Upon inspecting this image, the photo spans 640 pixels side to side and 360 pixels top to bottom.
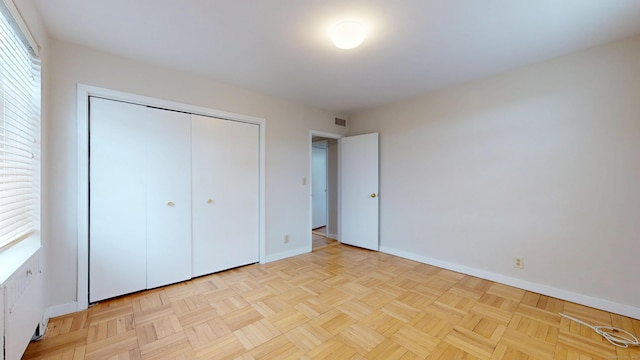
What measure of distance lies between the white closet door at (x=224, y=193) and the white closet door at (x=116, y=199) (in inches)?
20.1

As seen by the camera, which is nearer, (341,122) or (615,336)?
(615,336)

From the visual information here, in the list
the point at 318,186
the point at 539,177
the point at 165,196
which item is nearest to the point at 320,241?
the point at 318,186

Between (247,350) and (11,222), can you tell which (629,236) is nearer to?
(247,350)

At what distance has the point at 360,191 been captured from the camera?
416 centimetres

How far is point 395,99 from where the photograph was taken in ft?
12.0

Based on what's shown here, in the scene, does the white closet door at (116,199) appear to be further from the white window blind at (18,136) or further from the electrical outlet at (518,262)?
the electrical outlet at (518,262)

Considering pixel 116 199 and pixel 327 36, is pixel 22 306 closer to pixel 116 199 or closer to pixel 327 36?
pixel 116 199

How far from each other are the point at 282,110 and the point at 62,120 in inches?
89.7

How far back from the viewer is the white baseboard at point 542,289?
2119 mm

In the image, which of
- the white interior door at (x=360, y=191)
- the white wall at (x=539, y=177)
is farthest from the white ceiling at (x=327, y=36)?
the white interior door at (x=360, y=191)

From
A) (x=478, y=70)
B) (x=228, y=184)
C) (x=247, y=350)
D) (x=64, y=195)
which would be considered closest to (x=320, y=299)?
(x=247, y=350)

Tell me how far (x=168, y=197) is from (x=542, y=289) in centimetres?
396

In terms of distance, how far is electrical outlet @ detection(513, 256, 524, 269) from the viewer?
2652 mm

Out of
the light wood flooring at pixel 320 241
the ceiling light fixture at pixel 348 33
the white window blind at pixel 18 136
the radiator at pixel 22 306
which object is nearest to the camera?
the radiator at pixel 22 306
